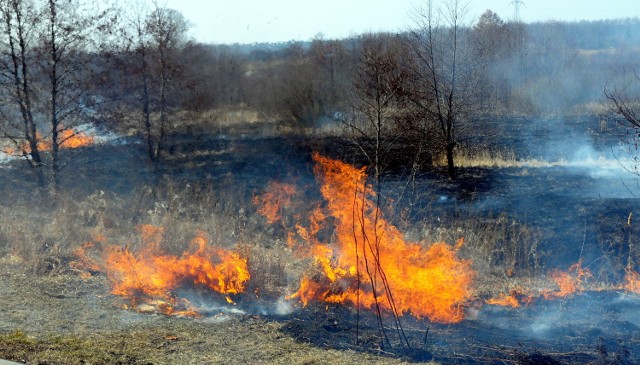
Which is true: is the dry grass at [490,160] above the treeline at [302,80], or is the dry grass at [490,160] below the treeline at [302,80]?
below

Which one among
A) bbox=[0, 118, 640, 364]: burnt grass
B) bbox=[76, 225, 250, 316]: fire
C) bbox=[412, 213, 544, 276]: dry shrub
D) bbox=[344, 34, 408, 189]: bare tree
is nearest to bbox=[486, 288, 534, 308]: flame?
bbox=[0, 118, 640, 364]: burnt grass

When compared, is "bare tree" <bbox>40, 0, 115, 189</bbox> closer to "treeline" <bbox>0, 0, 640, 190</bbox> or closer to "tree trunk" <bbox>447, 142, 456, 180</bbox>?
"treeline" <bbox>0, 0, 640, 190</bbox>

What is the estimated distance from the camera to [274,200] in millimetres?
14797

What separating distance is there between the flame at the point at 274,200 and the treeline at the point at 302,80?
7.75 ft

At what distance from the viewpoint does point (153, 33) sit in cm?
1894

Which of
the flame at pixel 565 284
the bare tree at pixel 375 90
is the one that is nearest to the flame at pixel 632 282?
the flame at pixel 565 284

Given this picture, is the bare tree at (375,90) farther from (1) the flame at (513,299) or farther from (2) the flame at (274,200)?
(1) the flame at (513,299)

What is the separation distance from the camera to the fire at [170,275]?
654 cm

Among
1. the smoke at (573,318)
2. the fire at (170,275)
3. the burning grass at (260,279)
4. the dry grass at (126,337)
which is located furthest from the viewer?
the fire at (170,275)

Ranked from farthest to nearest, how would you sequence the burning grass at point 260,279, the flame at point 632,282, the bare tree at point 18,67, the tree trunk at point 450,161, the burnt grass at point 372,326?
the tree trunk at point 450,161 → the bare tree at point 18,67 → the flame at point 632,282 → the burning grass at point 260,279 → the burnt grass at point 372,326

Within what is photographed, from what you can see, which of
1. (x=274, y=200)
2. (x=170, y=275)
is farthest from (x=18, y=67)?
(x=170, y=275)

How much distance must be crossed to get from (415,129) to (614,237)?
697 cm

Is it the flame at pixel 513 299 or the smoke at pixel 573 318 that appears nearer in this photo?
the smoke at pixel 573 318

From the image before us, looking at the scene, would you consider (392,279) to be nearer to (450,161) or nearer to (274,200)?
(274,200)
